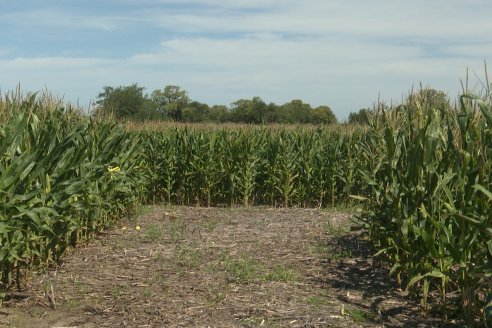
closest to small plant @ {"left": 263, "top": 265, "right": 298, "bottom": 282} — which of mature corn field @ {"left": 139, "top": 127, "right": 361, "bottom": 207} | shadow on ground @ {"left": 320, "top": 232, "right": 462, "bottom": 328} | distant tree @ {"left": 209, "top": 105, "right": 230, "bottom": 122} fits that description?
shadow on ground @ {"left": 320, "top": 232, "right": 462, "bottom": 328}

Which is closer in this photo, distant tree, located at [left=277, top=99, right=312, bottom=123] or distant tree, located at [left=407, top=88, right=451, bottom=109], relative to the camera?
distant tree, located at [left=407, top=88, right=451, bottom=109]

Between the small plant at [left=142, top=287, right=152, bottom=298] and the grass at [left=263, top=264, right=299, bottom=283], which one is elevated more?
the grass at [left=263, top=264, right=299, bottom=283]

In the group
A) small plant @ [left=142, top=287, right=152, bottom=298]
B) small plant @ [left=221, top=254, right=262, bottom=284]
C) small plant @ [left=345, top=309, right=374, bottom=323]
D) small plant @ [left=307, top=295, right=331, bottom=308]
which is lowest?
small plant @ [left=142, top=287, right=152, bottom=298]

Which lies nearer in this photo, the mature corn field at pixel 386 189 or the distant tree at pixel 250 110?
the mature corn field at pixel 386 189

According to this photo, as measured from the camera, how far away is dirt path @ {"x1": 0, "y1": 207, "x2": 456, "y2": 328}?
20.2 feet

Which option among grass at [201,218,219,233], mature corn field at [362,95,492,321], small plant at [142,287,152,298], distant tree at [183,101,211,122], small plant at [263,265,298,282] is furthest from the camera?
distant tree at [183,101,211,122]

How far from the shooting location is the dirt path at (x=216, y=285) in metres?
6.17

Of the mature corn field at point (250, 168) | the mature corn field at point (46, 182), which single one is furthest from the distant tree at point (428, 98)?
the mature corn field at point (250, 168)

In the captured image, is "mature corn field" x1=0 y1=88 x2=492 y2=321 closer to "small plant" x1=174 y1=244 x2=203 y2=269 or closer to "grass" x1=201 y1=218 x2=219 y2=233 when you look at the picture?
"small plant" x1=174 y1=244 x2=203 y2=269

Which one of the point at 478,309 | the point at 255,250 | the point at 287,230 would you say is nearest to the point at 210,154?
the point at 287,230

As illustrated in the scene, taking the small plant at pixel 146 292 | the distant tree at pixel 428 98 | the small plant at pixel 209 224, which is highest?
the distant tree at pixel 428 98

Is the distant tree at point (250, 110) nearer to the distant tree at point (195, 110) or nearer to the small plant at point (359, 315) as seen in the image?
the distant tree at point (195, 110)

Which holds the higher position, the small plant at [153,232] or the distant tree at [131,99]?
the distant tree at [131,99]

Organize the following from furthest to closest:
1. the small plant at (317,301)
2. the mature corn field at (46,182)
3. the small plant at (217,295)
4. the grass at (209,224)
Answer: the grass at (209,224)
the small plant at (217,295)
the small plant at (317,301)
the mature corn field at (46,182)
